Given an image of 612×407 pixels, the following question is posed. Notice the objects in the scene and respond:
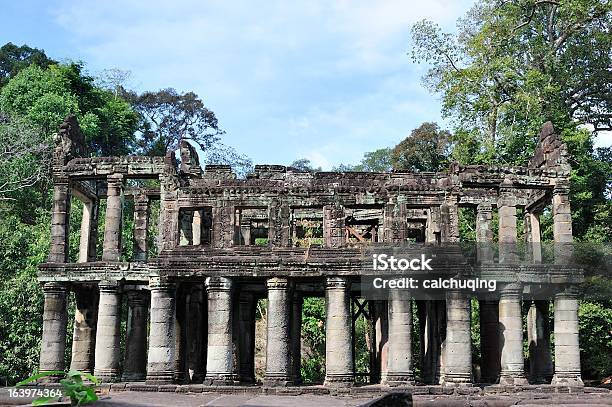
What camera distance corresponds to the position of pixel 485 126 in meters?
35.9

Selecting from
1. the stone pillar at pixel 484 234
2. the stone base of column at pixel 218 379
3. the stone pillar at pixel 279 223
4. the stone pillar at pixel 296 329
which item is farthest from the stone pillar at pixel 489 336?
the stone base of column at pixel 218 379

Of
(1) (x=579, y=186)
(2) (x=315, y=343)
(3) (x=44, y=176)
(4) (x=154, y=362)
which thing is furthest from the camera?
(2) (x=315, y=343)

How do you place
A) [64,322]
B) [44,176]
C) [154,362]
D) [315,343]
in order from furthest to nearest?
1. [315,343]
2. [44,176]
3. [64,322]
4. [154,362]

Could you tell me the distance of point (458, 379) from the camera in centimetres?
1962

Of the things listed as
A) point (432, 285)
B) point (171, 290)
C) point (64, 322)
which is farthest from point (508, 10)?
point (64, 322)

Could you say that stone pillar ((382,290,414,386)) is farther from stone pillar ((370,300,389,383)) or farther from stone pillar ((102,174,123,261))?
stone pillar ((102,174,123,261))

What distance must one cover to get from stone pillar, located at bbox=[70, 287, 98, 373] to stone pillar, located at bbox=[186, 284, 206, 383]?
3.21 meters

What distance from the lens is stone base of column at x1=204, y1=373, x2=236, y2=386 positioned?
19609 mm

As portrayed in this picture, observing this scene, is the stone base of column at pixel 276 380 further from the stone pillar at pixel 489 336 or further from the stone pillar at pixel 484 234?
the stone pillar at pixel 484 234

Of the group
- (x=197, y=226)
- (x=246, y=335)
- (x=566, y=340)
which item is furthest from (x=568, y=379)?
(x=197, y=226)

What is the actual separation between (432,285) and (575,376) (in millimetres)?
5405

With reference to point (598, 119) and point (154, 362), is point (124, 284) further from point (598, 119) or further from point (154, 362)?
point (598, 119)

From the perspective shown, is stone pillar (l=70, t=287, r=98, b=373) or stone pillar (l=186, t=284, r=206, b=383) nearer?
stone pillar (l=70, t=287, r=98, b=373)

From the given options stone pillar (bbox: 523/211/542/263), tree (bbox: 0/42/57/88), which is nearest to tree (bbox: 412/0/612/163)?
stone pillar (bbox: 523/211/542/263)
